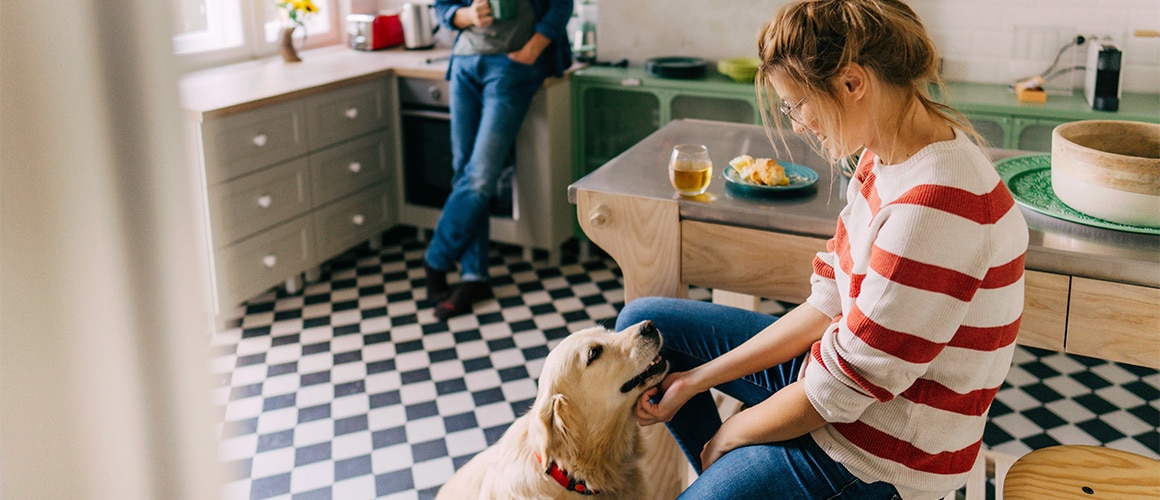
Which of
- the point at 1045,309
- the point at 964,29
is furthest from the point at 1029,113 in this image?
the point at 1045,309

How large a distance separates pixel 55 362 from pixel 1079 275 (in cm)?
150

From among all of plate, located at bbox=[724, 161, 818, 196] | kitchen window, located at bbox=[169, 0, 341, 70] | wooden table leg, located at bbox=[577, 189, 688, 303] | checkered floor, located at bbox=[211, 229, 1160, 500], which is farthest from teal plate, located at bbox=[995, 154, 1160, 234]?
kitchen window, located at bbox=[169, 0, 341, 70]

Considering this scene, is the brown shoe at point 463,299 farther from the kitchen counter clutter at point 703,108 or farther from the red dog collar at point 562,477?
the red dog collar at point 562,477

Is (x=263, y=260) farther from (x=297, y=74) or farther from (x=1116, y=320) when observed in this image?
(x=1116, y=320)

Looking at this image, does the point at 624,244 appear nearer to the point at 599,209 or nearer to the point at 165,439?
the point at 599,209

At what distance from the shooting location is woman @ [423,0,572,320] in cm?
358

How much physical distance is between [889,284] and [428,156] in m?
3.26

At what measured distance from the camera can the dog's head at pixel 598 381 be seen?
61.3 inches

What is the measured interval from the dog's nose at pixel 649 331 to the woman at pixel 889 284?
0.86ft

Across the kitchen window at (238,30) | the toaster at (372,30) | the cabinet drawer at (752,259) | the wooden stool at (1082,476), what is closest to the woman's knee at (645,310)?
the cabinet drawer at (752,259)

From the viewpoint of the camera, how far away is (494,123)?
143 inches

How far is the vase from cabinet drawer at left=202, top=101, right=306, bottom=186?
0.71 metres

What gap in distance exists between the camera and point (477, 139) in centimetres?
369

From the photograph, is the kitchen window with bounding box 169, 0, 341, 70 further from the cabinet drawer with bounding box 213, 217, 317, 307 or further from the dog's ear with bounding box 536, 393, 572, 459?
the dog's ear with bounding box 536, 393, 572, 459
